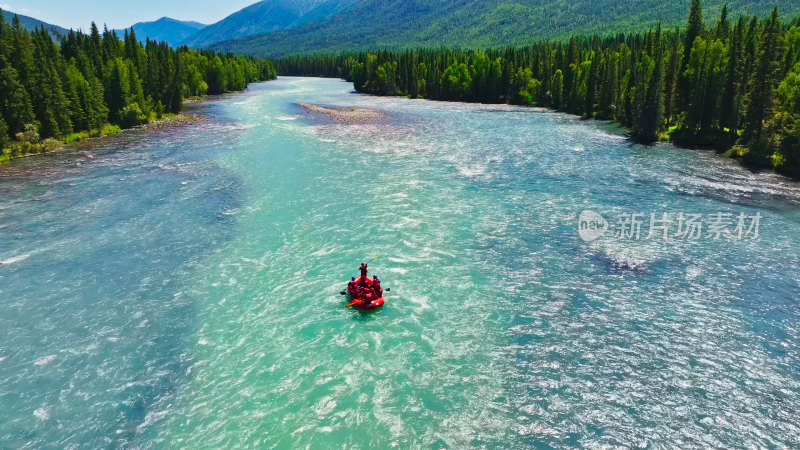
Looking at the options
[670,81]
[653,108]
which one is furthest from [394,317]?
[670,81]

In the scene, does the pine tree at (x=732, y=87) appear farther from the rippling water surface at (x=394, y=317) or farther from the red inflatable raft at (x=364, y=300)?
the red inflatable raft at (x=364, y=300)

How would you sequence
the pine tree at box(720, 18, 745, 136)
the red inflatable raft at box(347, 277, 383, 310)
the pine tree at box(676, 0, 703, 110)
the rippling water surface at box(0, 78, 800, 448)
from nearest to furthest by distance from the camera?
the rippling water surface at box(0, 78, 800, 448) < the red inflatable raft at box(347, 277, 383, 310) < the pine tree at box(720, 18, 745, 136) < the pine tree at box(676, 0, 703, 110)

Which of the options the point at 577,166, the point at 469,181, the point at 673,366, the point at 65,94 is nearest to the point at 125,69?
the point at 65,94

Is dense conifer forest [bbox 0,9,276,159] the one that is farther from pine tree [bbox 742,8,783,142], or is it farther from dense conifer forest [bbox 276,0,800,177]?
pine tree [bbox 742,8,783,142]

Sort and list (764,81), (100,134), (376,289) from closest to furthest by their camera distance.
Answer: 1. (376,289)
2. (764,81)
3. (100,134)

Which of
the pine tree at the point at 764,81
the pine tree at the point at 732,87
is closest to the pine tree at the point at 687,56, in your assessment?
the pine tree at the point at 732,87

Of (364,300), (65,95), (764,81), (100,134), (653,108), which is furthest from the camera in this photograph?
(100,134)

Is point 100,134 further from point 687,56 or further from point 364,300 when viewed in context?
point 687,56

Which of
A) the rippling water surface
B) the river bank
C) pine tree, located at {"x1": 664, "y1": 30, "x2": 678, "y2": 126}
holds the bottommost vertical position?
the rippling water surface

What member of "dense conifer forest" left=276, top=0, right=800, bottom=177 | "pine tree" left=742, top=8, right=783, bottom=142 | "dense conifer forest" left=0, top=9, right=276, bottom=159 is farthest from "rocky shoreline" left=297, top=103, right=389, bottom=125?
"pine tree" left=742, top=8, right=783, bottom=142

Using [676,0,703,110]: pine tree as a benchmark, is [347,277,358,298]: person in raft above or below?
below
